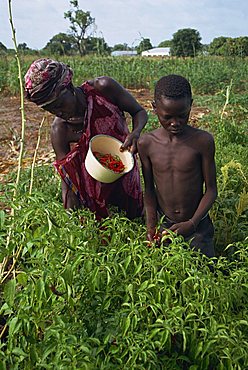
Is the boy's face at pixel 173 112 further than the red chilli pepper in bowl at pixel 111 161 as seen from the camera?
No

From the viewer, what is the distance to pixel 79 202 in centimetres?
267

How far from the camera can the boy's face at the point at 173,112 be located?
6.45 ft

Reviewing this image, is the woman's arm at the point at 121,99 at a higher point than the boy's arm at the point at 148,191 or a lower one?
higher

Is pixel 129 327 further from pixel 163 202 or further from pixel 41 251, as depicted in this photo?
pixel 163 202

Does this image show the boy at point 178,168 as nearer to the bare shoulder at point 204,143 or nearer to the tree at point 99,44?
the bare shoulder at point 204,143

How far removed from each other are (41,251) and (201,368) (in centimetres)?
62

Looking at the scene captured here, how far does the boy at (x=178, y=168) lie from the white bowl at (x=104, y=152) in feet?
0.47

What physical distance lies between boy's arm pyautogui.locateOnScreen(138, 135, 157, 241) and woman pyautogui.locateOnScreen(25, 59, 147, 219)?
0.10 meters

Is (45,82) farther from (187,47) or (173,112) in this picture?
(187,47)

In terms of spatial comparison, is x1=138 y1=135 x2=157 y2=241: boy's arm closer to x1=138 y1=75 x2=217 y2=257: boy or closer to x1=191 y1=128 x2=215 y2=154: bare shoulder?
x1=138 y1=75 x2=217 y2=257: boy

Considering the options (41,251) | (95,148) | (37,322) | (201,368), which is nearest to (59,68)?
(95,148)

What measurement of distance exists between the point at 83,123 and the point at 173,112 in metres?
0.62

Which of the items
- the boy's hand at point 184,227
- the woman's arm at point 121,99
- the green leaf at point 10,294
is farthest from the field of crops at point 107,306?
the woman's arm at point 121,99

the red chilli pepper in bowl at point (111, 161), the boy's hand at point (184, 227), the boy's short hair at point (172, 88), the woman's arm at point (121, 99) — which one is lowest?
the boy's hand at point (184, 227)
